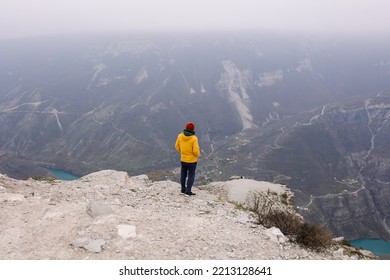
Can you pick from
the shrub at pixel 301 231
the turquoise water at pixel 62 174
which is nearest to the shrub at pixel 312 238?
the shrub at pixel 301 231

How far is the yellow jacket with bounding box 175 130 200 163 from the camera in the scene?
47.6 ft

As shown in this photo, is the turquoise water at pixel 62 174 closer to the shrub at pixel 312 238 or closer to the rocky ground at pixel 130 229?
the rocky ground at pixel 130 229

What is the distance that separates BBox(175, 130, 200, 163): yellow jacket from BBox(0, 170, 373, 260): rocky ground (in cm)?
185

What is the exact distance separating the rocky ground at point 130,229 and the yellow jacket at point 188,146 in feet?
6.07

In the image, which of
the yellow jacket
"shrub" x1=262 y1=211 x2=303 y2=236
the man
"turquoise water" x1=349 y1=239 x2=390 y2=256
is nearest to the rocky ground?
"shrub" x1=262 y1=211 x2=303 y2=236

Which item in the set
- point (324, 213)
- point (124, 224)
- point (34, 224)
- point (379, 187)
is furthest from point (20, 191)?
point (379, 187)

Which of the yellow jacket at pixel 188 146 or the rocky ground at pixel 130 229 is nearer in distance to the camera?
the rocky ground at pixel 130 229

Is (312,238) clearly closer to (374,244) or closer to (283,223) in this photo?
(283,223)

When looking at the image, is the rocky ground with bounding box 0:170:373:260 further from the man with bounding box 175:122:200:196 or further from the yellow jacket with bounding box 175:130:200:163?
the yellow jacket with bounding box 175:130:200:163

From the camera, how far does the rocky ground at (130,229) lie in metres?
10.0

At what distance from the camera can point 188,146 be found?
575 inches

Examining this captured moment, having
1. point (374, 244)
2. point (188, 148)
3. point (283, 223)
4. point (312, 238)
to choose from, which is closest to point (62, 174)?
point (374, 244)

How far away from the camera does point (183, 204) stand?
14.6 meters
